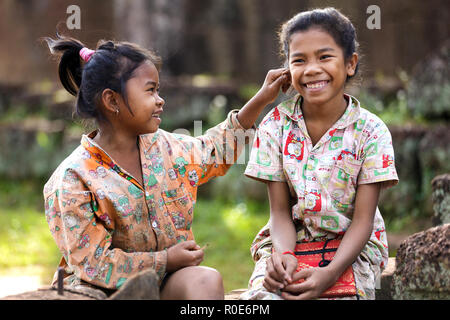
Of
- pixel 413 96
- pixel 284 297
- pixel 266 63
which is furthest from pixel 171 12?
pixel 284 297

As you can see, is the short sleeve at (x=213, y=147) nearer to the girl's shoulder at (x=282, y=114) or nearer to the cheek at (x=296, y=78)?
the girl's shoulder at (x=282, y=114)

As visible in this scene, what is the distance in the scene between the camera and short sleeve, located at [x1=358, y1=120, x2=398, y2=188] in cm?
268

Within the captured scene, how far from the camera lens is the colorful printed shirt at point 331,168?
2730 millimetres

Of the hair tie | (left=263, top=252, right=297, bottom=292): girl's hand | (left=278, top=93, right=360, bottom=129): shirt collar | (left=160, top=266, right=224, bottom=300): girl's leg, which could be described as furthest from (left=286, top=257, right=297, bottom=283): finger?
the hair tie

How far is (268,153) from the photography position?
2.88 m

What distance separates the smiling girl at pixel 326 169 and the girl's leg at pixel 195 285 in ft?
0.51

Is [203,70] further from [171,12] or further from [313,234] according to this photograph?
[313,234]

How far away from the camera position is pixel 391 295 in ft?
10.1

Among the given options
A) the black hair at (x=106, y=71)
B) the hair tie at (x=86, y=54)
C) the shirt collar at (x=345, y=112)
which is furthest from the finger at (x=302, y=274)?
the hair tie at (x=86, y=54)

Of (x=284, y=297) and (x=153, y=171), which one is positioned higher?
(x=153, y=171)

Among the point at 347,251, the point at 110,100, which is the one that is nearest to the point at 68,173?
the point at 110,100

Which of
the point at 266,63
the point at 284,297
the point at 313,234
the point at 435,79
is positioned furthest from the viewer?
the point at 266,63

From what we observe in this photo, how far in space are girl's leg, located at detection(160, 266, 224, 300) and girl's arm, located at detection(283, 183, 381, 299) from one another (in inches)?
10.5
